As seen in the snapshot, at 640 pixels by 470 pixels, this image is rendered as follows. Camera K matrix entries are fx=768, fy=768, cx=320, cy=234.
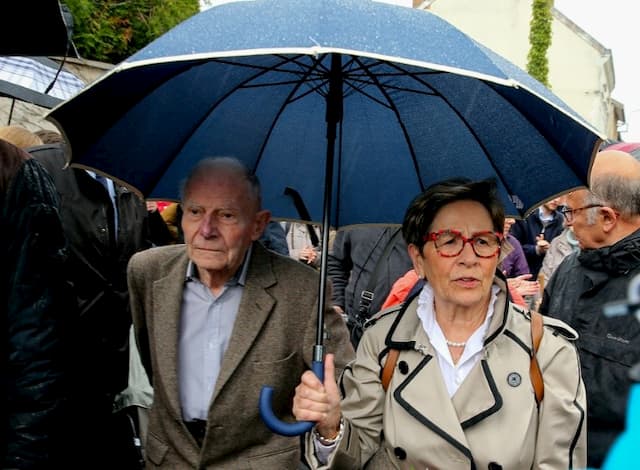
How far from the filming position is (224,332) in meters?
3.01

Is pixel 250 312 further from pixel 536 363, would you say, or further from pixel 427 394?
pixel 536 363

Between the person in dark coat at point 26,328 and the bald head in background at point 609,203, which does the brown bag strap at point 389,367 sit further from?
the bald head in background at point 609,203

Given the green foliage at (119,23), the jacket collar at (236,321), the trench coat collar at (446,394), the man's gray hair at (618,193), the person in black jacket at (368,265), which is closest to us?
the trench coat collar at (446,394)

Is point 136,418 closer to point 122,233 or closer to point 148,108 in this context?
point 122,233

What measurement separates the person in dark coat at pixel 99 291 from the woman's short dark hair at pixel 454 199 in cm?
207

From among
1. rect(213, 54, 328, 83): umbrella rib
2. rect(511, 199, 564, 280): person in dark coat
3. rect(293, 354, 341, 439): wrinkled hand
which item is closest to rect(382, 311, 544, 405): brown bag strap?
rect(293, 354, 341, 439): wrinkled hand

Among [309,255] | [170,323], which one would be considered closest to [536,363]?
[170,323]

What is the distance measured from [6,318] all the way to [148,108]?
3.16 feet

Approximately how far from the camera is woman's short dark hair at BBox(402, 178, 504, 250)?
113 inches

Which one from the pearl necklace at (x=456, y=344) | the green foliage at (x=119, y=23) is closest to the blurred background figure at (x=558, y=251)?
the pearl necklace at (x=456, y=344)

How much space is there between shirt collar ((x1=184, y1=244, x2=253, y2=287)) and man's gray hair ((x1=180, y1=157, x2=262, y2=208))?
0.23 m

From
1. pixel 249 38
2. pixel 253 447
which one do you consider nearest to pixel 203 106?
pixel 249 38

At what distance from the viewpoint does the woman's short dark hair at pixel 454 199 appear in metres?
2.87

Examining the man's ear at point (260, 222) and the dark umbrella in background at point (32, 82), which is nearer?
the man's ear at point (260, 222)
